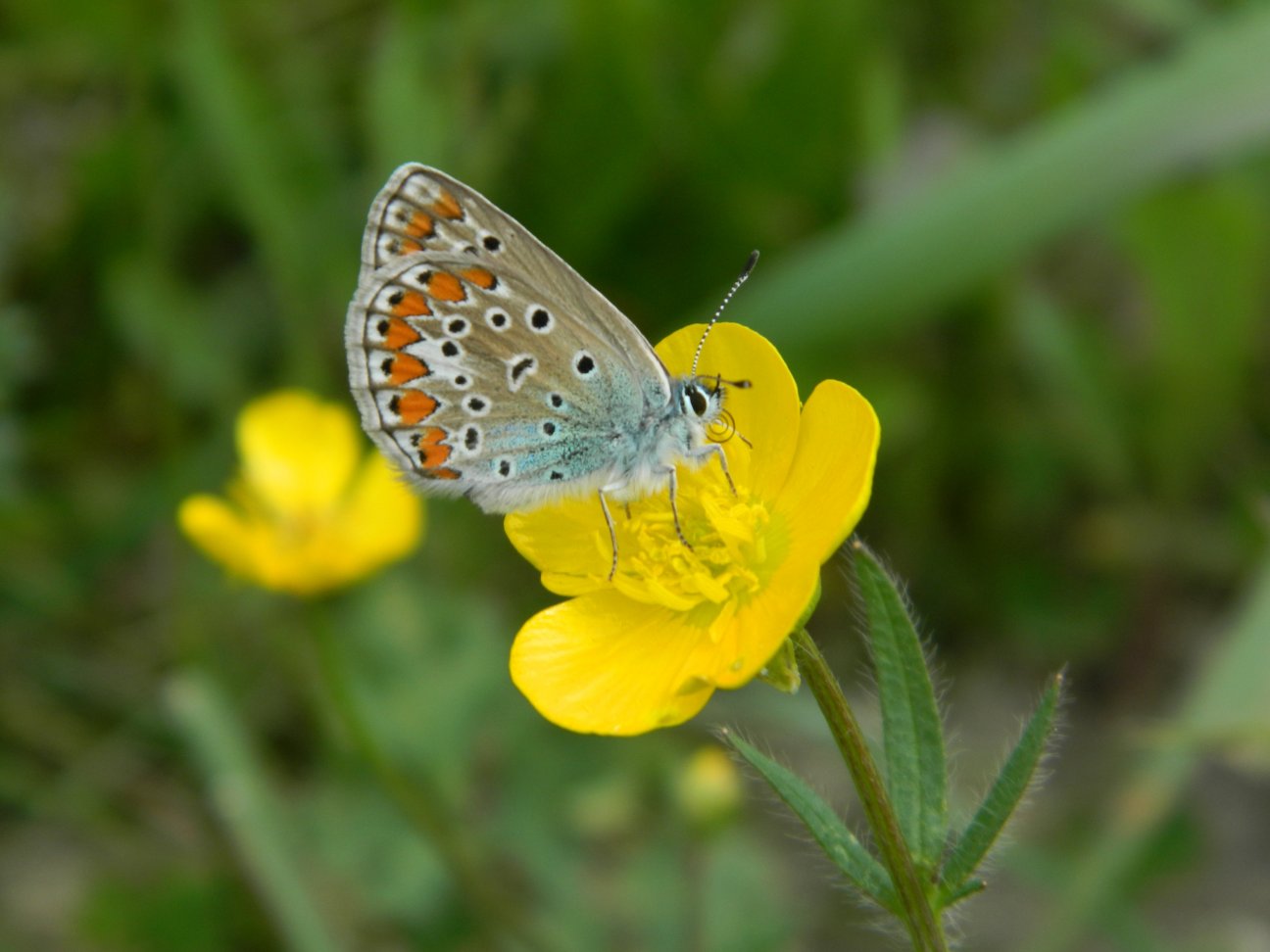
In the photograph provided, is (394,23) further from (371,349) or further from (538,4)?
(371,349)

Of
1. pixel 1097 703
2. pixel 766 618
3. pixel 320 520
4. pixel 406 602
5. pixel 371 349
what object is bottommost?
pixel 1097 703

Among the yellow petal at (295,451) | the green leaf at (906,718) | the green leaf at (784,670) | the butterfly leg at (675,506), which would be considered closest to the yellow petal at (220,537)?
the yellow petal at (295,451)

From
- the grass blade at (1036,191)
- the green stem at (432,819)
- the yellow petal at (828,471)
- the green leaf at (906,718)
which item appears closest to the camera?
the green leaf at (906,718)

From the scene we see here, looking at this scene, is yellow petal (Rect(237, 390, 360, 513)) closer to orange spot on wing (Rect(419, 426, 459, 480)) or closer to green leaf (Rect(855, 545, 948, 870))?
orange spot on wing (Rect(419, 426, 459, 480))

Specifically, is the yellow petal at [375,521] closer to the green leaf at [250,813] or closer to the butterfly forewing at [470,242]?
the green leaf at [250,813]

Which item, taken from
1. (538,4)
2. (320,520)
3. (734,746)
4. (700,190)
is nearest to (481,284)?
(734,746)
